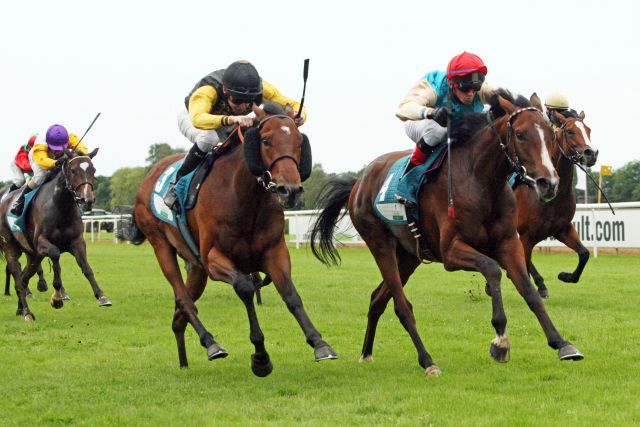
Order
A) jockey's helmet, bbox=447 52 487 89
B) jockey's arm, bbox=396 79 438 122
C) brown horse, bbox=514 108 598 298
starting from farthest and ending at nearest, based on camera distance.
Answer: brown horse, bbox=514 108 598 298
jockey's arm, bbox=396 79 438 122
jockey's helmet, bbox=447 52 487 89

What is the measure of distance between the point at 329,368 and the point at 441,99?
7.23 feet

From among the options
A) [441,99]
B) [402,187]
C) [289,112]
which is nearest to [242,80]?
[289,112]

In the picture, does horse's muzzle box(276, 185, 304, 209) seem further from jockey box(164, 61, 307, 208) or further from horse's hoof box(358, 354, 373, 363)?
horse's hoof box(358, 354, 373, 363)

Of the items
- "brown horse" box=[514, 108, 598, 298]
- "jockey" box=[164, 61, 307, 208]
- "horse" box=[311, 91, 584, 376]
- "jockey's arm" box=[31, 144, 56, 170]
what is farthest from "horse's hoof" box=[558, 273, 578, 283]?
"jockey's arm" box=[31, 144, 56, 170]

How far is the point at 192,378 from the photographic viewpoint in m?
6.38

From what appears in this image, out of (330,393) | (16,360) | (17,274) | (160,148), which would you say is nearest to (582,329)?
(330,393)

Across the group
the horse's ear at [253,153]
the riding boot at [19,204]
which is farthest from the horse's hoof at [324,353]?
the riding boot at [19,204]

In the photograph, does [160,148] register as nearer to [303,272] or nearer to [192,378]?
[303,272]

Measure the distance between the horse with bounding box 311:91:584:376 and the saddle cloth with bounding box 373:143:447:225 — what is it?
62 millimetres

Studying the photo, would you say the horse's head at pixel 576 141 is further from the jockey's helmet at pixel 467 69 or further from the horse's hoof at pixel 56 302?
the horse's hoof at pixel 56 302

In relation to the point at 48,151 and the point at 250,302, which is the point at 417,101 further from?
the point at 48,151

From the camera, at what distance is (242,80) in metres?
6.25

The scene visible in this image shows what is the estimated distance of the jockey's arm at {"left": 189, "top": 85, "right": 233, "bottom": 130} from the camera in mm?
6168

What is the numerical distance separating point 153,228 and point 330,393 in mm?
2570
